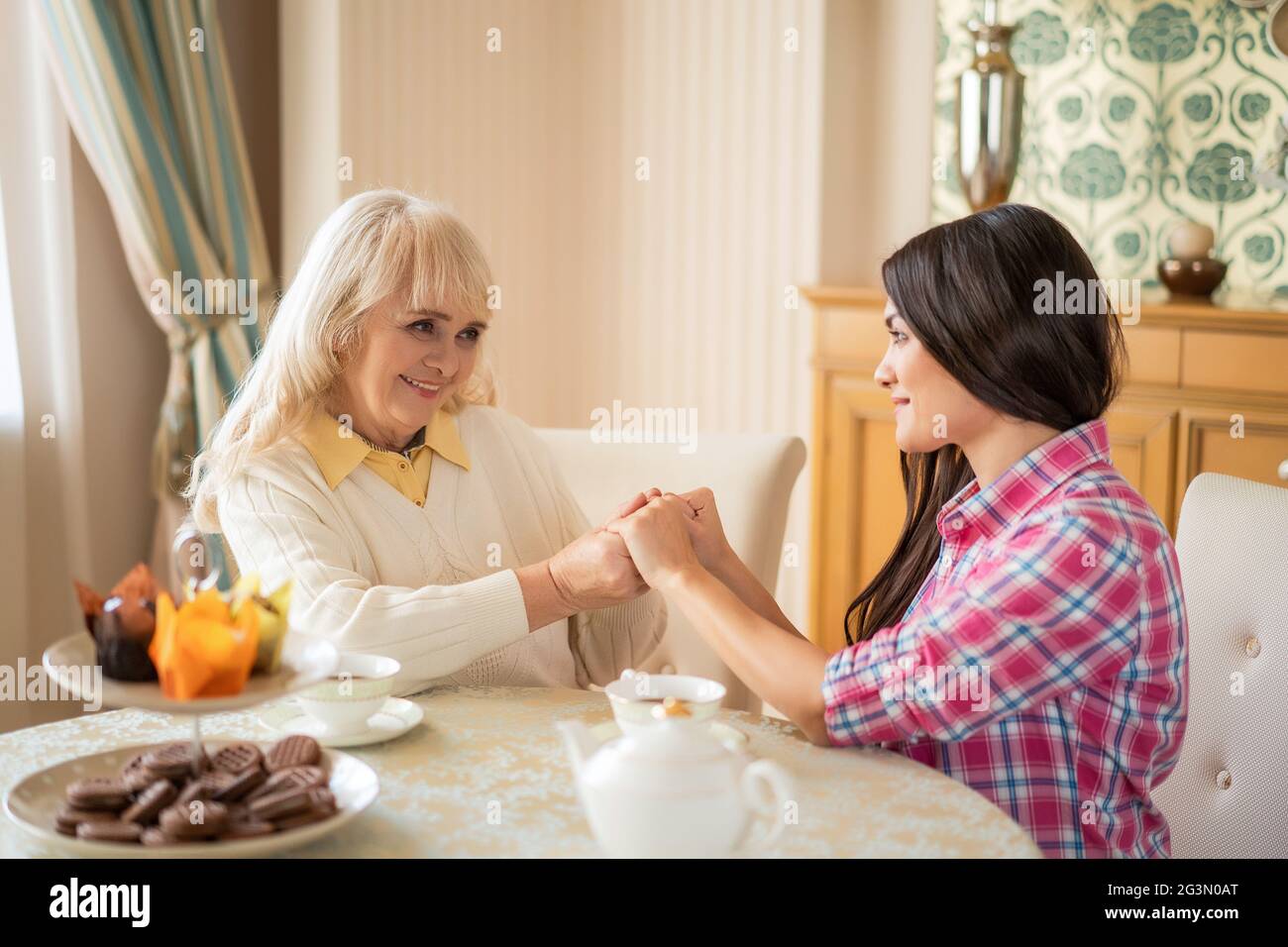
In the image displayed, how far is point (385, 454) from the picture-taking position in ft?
6.40

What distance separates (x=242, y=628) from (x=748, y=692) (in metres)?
1.27

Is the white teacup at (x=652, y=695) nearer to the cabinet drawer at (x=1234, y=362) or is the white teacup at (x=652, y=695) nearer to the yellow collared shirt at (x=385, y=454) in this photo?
the yellow collared shirt at (x=385, y=454)

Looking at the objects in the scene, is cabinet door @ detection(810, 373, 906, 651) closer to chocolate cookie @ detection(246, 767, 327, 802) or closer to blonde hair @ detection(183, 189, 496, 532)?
blonde hair @ detection(183, 189, 496, 532)

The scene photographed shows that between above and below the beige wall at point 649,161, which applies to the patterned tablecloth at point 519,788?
below

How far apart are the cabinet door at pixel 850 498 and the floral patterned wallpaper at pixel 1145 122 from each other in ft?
2.50

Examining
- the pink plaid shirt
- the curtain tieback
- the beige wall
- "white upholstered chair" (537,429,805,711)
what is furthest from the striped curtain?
the pink plaid shirt

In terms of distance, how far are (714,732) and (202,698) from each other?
594 mm

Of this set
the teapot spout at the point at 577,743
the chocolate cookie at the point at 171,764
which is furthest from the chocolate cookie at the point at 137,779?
the teapot spout at the point at 577,743

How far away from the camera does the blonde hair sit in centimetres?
189

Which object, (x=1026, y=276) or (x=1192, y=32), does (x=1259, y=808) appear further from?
(x=1192, y=32)

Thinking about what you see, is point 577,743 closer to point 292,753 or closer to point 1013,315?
point 292,753

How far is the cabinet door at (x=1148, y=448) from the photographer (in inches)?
117

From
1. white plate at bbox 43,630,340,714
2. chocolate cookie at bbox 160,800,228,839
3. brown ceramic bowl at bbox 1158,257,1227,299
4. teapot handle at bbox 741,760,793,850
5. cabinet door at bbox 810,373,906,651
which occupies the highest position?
brown ceramic bowl at bbox 1158,257,1227,299

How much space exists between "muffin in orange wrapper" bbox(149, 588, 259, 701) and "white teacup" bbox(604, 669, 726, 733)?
0.42m
